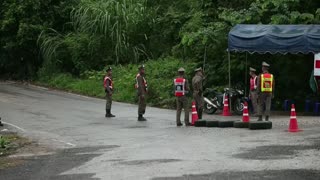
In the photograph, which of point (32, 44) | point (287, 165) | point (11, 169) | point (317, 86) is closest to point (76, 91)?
point (32, 44)

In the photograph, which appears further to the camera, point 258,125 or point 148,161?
point 258,125

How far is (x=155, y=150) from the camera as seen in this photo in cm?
1279

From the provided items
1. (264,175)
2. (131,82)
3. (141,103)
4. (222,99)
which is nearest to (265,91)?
(141,103)

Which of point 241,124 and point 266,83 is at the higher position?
point 266,83

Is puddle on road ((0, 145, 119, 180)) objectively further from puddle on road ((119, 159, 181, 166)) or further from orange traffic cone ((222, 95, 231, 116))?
orange traffic cone ((222, 95, 231, 116))

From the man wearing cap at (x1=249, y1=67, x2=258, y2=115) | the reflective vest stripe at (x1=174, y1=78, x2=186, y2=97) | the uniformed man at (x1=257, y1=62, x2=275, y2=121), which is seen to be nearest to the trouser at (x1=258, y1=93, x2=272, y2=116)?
the uniformed man at (x1=257, y1=62, x2=275, y2=121)

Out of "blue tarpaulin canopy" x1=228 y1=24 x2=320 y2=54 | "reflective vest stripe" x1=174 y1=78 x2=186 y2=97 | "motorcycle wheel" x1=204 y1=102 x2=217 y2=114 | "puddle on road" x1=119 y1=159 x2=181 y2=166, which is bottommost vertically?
"puddle on road" x1=119 y1=159 x2=181 y2=166

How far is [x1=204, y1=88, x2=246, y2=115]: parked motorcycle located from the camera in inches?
865

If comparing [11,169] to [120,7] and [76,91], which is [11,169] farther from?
[120,7]

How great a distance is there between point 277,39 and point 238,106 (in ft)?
10.0

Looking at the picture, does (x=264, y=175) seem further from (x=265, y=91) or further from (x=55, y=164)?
(x=265, y=91)

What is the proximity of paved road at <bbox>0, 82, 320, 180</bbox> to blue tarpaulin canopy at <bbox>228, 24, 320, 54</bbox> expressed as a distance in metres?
2.94

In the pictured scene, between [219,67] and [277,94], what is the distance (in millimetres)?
3201

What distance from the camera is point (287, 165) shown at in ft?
33.2
